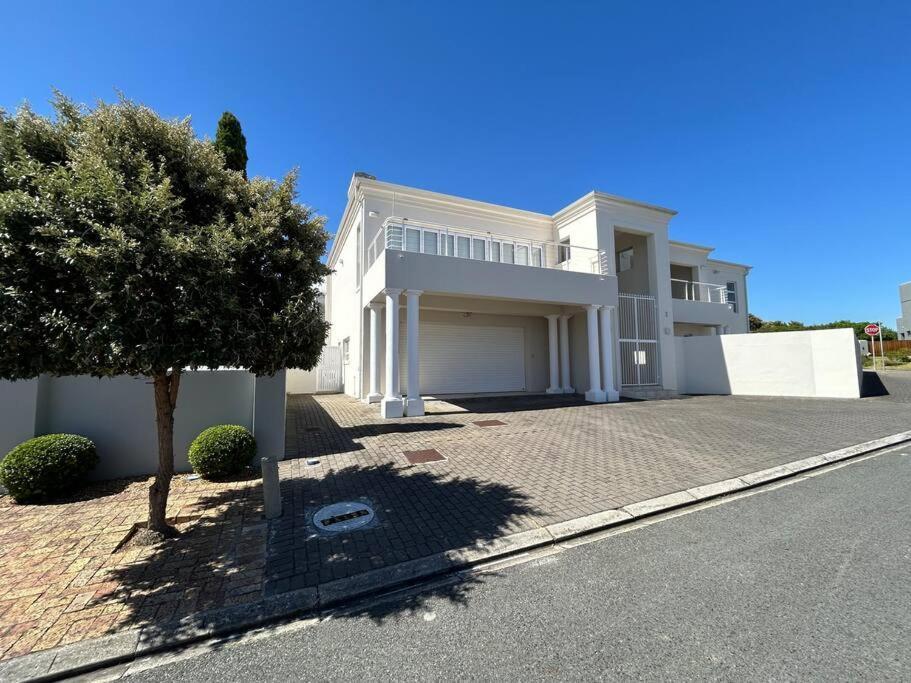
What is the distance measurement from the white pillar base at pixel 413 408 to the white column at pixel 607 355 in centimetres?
707

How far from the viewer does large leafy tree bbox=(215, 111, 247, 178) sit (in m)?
7.73

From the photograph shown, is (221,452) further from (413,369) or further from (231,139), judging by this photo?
(231,139)

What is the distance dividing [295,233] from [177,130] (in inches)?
57.8

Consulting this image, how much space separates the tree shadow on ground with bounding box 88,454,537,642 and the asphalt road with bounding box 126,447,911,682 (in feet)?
0.87

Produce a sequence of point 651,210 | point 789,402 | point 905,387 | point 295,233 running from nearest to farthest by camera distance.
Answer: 1. point 295,233
2. point 789,402
3. point 905,387
4. point 651,210

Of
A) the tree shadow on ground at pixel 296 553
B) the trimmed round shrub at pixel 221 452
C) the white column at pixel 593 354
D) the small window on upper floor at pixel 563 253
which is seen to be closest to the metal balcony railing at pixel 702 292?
the small window on upper floor at pixel 563 253

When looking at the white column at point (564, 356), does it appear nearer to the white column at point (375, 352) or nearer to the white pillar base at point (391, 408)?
the white column at point (375, 352)

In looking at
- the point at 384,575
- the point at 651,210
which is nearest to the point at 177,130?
the point at 384,575

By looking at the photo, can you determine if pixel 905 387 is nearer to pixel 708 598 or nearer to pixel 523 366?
pixel 523 366

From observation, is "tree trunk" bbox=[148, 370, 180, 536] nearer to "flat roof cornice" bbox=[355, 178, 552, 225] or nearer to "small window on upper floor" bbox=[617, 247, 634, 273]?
"flat roof cornice" bbox=[355, 178, 552, 225]

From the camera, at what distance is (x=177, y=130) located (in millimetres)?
3908

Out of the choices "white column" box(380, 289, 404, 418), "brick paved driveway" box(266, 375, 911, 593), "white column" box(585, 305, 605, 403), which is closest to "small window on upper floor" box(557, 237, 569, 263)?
"white column" box(585, 305, 605, 403)

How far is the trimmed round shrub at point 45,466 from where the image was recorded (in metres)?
4.88

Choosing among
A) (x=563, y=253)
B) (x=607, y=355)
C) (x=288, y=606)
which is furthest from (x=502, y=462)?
(x=563, y=253)
